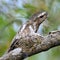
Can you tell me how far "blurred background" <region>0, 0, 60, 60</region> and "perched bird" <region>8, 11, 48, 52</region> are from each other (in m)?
0.46

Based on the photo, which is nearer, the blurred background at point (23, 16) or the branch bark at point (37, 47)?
the branch bark at point (37, 47)

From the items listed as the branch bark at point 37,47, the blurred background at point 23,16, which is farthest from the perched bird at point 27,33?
the blurred background at point 23,16

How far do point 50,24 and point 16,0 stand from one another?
0.27m

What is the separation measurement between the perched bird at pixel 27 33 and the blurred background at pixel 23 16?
46 cm

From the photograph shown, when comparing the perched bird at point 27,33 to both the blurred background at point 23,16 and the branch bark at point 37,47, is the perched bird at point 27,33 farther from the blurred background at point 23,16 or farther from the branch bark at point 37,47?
the blurred background at point 23,16

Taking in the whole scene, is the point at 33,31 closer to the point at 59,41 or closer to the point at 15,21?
the point at 59,41

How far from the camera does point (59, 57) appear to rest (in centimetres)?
179

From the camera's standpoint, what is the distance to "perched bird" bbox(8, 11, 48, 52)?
114 cm

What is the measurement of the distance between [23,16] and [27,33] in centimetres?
64

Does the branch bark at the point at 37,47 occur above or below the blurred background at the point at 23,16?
below

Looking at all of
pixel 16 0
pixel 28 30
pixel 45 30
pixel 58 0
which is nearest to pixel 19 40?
pixel 28 30

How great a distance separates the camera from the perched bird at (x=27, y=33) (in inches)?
44.9

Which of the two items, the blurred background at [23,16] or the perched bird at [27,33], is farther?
the blurred background at [23,16]

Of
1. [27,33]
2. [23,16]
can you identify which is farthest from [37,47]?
[23,16]
